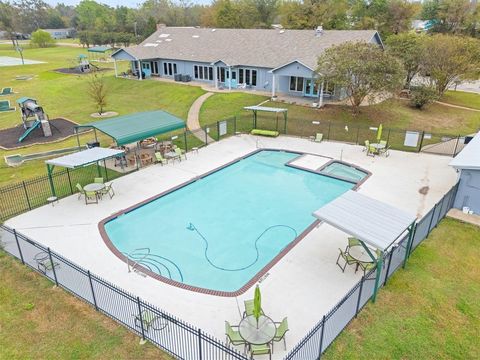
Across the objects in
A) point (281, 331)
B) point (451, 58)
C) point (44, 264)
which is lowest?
point (44, 264)

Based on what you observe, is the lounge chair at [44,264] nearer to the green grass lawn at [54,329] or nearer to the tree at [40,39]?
the green grass lawn at [54,329]

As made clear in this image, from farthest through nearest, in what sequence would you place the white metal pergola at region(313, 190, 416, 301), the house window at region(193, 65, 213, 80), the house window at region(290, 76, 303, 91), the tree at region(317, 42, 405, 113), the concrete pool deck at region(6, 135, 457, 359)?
the house window at region(193, 65, 213, 80), the house window at region(290, 76, 303, 91), the tree at region(317, 42, 405, 113), the white metal pergola at region(313, 190, 416, 301), the concrete pool deck at region(6, 135, 457, 359)

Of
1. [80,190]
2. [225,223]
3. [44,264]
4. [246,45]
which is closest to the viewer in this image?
[44,264]

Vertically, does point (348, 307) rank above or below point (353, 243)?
below

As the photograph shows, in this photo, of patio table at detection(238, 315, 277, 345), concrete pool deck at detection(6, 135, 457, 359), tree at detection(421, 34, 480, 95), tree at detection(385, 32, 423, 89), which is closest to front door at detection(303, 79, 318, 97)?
tree at detection(385, 32, 423, 89)

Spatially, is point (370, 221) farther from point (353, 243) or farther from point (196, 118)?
point (196, 118)

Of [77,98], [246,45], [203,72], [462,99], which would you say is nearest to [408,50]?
[462,99]

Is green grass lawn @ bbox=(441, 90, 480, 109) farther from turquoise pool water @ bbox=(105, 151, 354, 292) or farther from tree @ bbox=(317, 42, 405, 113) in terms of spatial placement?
turquoise pool water @ bbox=(105, 151, 354, 292)
